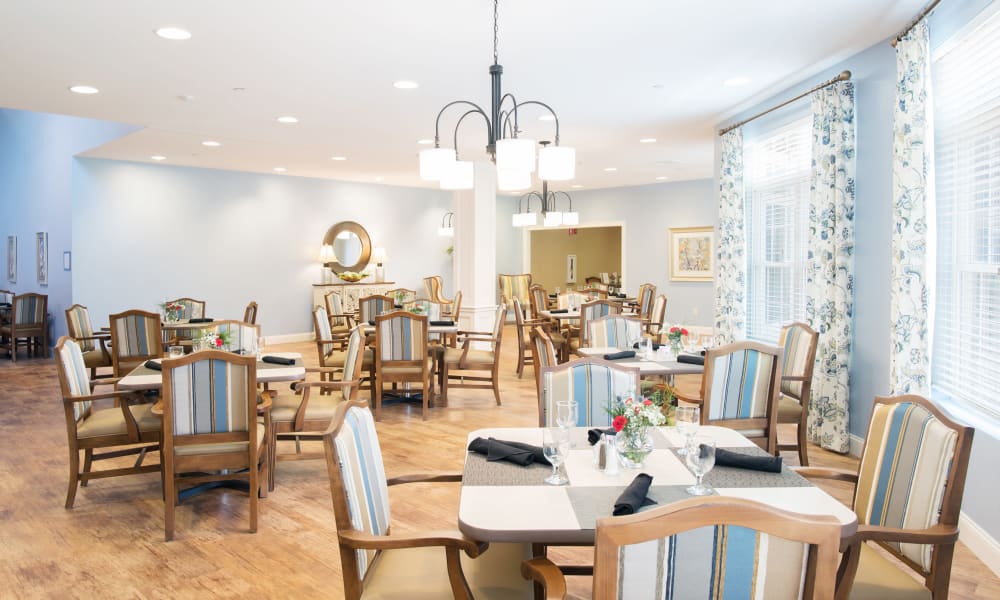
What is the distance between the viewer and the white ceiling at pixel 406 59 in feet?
12.6

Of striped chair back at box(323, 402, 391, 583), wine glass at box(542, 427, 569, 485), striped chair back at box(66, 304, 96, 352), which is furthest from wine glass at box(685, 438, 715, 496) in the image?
striped chair back at box(66, 304, 96, 352)

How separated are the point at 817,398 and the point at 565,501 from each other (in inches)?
147

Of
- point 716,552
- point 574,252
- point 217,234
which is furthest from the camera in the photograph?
point 574,252

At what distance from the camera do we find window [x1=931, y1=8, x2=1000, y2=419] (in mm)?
3242

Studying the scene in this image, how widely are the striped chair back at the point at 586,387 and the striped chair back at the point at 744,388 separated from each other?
30.6 inches

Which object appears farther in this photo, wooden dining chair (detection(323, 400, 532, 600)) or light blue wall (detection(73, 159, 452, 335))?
light blue wall (detection(73, 159, 452, 335))

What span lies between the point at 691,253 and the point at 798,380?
8.35 meters

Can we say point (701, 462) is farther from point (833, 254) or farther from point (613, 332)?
point (833, 254)

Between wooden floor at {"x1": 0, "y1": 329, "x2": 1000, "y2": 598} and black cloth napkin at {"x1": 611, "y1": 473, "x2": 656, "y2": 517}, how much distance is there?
3.64 ft

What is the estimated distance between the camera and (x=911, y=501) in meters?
1.95

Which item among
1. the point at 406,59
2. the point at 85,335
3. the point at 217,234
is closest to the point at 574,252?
the point at 217,234

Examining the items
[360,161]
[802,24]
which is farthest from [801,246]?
[360,161]

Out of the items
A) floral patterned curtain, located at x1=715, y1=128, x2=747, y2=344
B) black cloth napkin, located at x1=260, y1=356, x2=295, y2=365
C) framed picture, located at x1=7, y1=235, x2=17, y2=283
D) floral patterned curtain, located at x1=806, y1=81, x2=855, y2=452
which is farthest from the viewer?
framed picture, located at x1=7, y1=235, x2=17, y2=283

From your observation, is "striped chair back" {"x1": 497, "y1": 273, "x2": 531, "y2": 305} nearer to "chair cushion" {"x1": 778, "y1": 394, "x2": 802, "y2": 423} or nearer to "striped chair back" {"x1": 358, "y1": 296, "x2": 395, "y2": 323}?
"striped chair back" {"x1": 358, "y1": 296, "x2": 395, "y2": 323}
